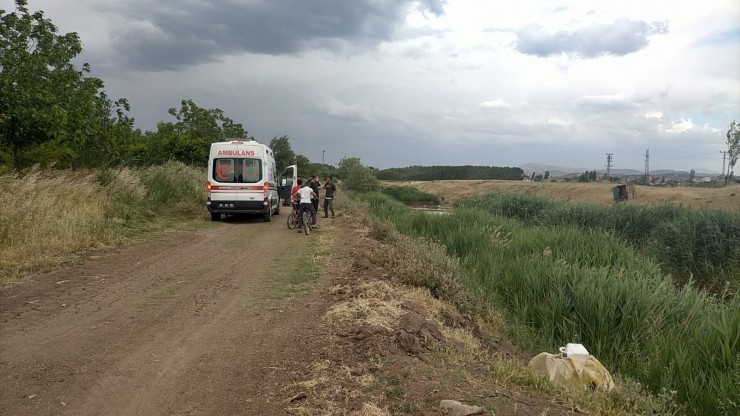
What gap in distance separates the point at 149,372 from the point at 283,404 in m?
1.45

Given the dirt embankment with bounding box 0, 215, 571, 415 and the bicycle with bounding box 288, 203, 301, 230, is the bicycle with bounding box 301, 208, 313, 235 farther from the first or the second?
the dirt embankment with bounding box 0, 215, 571, 415

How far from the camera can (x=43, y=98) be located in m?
13.4

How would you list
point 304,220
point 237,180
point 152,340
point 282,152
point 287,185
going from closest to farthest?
1. point 152,340
2. point 304,220
3. point 237,180
4. point 287,185
5. point 282,152

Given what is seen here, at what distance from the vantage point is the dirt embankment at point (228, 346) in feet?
12.7

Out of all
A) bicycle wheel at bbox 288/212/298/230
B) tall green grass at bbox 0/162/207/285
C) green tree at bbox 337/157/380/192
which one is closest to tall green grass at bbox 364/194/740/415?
bicycle wheel at bbox 288/212/298/230

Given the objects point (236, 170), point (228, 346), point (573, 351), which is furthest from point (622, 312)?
point (236, 170)

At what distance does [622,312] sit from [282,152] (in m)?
55.8

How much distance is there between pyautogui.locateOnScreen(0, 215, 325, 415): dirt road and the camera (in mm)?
3963

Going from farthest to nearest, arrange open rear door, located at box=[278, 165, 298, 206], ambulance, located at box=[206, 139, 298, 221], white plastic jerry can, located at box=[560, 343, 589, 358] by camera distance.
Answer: open rear door, located at box=[278, 165, 298, 206], ambulance, located at box=[206, 139, 298, 221], white plastic jerry can, located at box=[560, 343, 589, 358]

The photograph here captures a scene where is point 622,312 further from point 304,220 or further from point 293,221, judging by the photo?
point 293,221

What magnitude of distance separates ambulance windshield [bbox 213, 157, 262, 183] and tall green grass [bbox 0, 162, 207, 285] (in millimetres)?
1862

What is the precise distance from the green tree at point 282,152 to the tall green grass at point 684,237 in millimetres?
44358

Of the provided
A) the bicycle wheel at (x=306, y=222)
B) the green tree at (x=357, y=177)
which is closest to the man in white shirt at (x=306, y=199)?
the bicycle wheel at (x=306, y=222)

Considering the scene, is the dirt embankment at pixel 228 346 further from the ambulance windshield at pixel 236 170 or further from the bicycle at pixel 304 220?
the ambulance windshield at pixel 236 170
